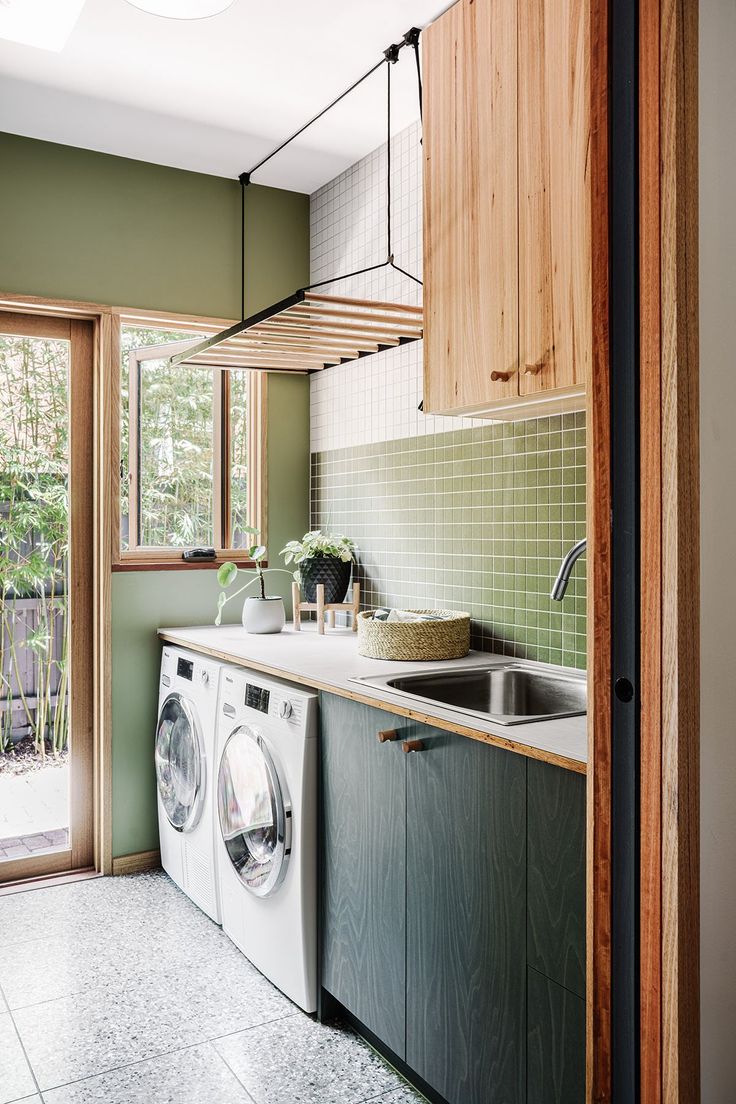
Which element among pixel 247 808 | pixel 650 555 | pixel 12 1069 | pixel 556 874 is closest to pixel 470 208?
pixel 650 555

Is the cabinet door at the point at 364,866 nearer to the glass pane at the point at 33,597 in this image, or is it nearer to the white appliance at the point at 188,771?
the white appliance at the point at 188,771

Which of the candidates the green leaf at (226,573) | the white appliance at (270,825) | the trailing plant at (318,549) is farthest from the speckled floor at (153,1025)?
the trailing plant at (318,549)

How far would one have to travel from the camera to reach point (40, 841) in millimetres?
3246

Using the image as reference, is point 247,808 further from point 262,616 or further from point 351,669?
point 262,616

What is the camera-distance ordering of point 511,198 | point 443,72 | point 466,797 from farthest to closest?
point 443,72 < point 511,198 < point 466,797

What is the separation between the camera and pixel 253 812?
2.42 meters

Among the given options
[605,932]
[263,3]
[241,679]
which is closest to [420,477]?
[241,679]

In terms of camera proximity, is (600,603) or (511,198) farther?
(511,198)

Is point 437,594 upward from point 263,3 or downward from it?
downward

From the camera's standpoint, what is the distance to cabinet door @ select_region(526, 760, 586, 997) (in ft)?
4.64

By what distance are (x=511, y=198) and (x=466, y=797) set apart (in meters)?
1.32

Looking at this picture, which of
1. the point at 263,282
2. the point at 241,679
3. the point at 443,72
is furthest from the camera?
the point at 263,282

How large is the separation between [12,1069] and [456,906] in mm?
1204

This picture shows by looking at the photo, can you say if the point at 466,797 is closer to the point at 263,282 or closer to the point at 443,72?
the point at 443,72
